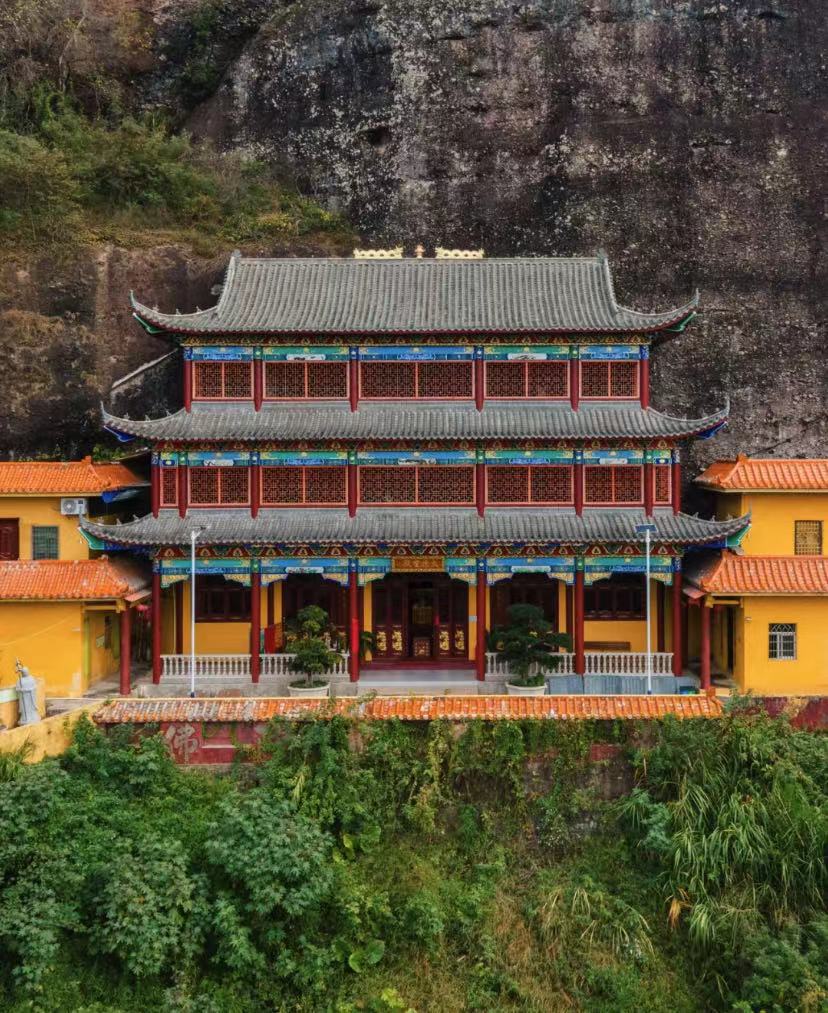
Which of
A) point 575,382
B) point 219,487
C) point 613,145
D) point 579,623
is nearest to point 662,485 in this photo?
point 575,382

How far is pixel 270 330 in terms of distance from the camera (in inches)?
931

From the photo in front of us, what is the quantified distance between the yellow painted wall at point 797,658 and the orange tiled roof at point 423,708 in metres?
3.37

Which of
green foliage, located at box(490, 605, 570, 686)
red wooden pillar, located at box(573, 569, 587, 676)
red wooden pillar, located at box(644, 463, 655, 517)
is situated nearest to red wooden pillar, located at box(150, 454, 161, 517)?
green foliage, located at box(490, 605, 570, 686)

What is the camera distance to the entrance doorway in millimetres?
24953

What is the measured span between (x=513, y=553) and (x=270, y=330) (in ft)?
28.4

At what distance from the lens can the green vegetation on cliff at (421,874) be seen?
14594 millimetres

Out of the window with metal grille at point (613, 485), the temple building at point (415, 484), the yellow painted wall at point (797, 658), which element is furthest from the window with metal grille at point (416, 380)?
the yellow painted wall at point (797, 658)

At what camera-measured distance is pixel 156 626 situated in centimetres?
2334

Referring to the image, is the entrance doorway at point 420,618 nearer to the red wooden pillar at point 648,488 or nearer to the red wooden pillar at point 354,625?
the red wooden pillar at point 354,625

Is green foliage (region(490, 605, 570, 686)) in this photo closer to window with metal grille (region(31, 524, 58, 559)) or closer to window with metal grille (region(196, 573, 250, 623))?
window with metal grille (region(196, 573, 250, 623))

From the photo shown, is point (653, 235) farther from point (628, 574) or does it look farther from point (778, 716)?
point (778, 716)

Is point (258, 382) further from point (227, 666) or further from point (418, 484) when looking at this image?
point (227, 666)

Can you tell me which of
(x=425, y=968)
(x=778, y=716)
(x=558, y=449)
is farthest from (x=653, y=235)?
(x=425, y=968)

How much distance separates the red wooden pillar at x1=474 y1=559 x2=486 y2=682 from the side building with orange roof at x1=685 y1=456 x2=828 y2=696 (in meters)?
5.20
